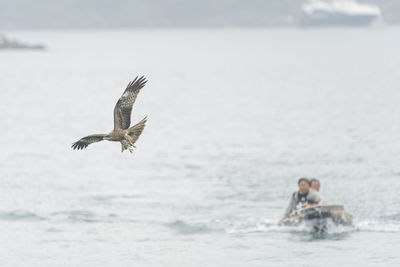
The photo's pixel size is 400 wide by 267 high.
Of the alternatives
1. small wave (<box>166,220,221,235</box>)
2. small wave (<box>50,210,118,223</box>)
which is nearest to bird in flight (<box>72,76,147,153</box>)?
small wave (<box>166,220,221,235</box>)

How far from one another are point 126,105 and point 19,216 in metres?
26.0

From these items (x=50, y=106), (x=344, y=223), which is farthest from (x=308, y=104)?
(x=344, y=223)

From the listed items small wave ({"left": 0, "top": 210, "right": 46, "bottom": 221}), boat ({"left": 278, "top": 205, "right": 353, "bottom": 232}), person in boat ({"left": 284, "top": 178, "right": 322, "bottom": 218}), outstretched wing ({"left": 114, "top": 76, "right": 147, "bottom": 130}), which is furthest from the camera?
small wave ({"left": 0, "top": 210, "right": 46, "bottom": 221})

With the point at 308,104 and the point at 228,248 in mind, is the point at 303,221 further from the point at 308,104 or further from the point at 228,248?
the point at 308,104

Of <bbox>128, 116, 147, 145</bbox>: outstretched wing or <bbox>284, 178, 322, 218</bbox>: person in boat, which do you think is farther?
<bbox>284, 178, 322, 218</bbox>: person in boat

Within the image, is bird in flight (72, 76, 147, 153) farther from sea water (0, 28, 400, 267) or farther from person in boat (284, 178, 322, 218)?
person in boat (284, 178, 322, 218)

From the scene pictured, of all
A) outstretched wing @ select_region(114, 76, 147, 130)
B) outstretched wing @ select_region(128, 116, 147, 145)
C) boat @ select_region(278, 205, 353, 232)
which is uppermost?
boat @ select_region(278, 205, 353, 232)

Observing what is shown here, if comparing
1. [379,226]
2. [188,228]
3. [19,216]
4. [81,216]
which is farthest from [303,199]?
[19,216]

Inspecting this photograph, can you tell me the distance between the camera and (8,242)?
39.0m

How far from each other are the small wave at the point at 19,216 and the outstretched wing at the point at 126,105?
25100mm

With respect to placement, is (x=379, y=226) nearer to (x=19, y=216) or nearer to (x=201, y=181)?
(x=201, y=181)

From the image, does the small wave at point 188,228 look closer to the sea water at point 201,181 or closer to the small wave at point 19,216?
the sea water at point 201,181

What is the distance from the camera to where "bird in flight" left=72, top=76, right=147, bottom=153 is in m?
18.4

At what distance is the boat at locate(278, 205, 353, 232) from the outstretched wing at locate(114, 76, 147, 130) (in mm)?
18549
